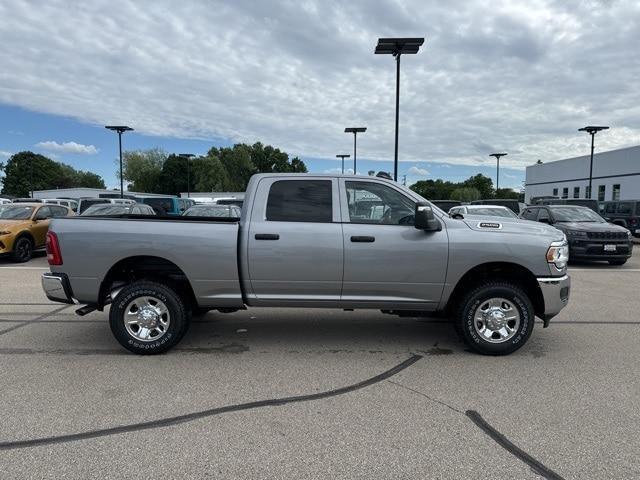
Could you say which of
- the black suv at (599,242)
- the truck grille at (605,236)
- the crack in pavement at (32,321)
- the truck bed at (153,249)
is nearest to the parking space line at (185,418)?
the truck bed at (153,249)

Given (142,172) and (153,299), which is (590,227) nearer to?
(153,299)

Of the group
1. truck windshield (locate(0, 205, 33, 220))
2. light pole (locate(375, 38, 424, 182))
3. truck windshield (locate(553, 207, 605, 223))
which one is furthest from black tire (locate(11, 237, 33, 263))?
truck windshield (locate(553, 207, 605, 223))

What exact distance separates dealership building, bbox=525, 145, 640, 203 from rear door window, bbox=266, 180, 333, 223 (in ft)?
172

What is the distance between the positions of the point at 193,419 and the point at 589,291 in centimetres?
803

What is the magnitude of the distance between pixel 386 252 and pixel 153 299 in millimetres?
2521

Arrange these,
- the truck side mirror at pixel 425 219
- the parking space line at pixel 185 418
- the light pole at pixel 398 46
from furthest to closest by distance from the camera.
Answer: the light pole at pixel 398 46 < the truck side mirror at pixel 425 219 < the parking space line at pixel 185 418

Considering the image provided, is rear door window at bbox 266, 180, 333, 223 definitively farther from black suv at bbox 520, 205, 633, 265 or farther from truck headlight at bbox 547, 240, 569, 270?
black suv at bbox 520, 205, 633, 265

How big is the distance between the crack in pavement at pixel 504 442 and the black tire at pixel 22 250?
12230mm

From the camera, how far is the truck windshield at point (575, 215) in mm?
13606

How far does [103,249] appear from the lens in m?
4.87

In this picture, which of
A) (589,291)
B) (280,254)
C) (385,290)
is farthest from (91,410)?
(589,291)

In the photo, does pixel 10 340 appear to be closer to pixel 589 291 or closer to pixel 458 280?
pixel 458 280

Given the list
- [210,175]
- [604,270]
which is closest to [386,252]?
[604,270]

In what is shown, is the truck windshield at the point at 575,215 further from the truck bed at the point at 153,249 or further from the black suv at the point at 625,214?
the truck bed at the point at 153,249
